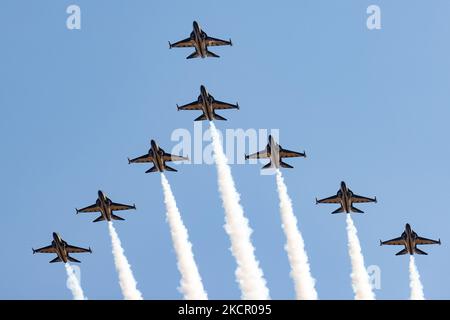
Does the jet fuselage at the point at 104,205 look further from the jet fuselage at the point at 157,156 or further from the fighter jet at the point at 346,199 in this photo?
the fighter jet at the point at 346,199

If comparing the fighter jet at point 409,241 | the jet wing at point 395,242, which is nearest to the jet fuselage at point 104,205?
the fighter jet at point 409,241

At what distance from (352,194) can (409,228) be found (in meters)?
10.1

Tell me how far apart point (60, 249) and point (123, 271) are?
619 inches

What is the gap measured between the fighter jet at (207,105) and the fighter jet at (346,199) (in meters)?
19.6

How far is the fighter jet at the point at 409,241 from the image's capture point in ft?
470

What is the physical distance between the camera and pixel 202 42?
138 meters

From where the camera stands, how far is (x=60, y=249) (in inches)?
5650
